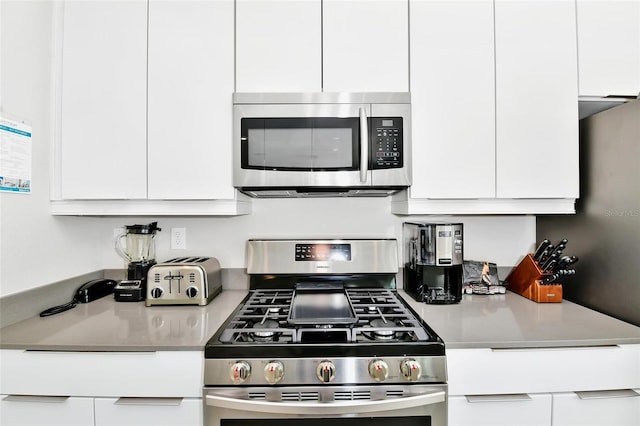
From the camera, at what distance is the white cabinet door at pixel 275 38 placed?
1.49m

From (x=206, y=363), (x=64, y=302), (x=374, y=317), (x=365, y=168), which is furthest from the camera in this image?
(x=64, y=302)

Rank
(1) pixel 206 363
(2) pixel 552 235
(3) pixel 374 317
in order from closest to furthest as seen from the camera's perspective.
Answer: (1) pixel 206 363
(3) pixel 374 317
(2) pixel 552 235

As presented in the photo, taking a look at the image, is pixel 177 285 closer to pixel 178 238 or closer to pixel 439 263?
pixel 178 238

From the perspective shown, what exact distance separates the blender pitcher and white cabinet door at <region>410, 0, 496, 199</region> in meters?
1.30

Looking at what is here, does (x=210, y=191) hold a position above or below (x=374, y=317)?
above

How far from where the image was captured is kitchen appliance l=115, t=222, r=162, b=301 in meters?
1.62

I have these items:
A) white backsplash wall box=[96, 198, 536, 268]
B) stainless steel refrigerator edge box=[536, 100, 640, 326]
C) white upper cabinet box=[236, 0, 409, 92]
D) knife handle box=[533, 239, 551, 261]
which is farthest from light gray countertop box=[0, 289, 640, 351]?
white upper cabinet box=[236, 0, 409, 92]

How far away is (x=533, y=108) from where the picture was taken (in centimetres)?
150

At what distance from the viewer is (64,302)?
1559 mm

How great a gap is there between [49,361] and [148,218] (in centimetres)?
86

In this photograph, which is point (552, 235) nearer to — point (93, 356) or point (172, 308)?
point (172, 308)

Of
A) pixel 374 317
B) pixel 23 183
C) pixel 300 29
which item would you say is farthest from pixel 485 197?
pixel 23 183

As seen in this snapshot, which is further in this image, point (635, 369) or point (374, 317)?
point (374, 317)

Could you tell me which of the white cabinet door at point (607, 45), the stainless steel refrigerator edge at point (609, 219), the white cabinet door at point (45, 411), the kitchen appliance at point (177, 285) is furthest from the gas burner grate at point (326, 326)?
the white cabinet door at point (607, 45)
